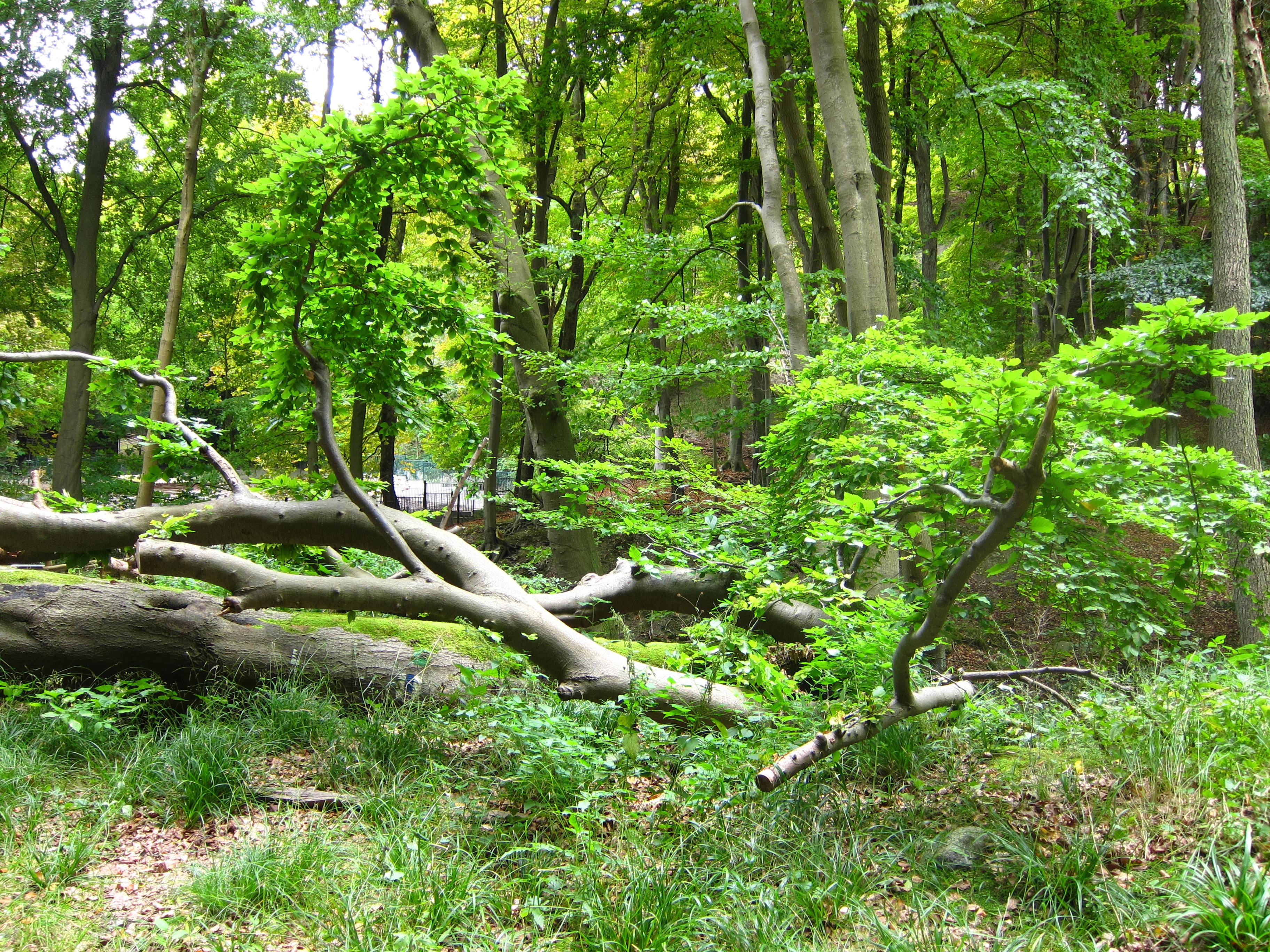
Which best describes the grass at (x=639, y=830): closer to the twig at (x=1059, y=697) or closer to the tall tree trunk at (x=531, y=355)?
the twig at (x=1059, y=697)

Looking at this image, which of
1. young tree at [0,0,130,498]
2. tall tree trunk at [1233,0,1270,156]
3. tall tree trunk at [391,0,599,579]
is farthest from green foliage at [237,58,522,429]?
young tree at [0,0,130,498]

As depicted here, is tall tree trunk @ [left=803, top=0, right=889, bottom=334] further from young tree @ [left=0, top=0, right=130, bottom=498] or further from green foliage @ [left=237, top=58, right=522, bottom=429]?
young tree @ [left=0, top=0, right=130, bottom=498]

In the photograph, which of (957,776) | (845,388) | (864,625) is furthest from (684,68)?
(957,776)

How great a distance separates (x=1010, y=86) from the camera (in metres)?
6.39

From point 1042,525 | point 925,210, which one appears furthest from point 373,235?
point 925,210

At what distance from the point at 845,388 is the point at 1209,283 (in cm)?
972

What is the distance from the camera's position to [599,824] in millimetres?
3363

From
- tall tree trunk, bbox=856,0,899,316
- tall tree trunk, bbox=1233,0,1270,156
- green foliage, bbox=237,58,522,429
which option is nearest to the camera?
green foliage, bbox=237,58,522,429

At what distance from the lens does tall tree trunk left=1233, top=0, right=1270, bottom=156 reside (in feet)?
23.5

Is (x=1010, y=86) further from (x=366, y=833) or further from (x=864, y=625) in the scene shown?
(x=366, y=833)

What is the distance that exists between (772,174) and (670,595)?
170 inches

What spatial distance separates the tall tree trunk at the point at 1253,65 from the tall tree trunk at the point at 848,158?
4.18 m

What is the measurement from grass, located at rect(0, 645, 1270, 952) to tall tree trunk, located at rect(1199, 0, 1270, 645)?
13.1 ft

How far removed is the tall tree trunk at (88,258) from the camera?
11.0 meters
